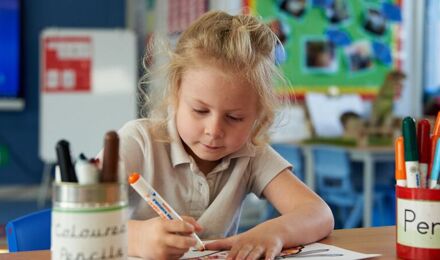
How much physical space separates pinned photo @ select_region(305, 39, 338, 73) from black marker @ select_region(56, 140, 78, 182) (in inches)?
162

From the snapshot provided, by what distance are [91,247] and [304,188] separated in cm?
58

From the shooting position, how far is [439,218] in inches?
30.5

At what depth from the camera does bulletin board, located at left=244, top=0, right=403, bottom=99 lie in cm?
453

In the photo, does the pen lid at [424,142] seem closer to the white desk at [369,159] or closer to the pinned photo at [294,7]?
the white desk at [369,159]

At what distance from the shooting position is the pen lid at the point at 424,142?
2.64 feet

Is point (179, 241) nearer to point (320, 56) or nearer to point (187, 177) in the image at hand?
point (187, 177)

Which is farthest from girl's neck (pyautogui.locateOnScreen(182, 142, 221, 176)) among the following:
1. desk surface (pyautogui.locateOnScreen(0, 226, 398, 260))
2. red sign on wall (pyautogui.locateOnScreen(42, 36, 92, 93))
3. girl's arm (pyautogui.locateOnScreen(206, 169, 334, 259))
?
red sign on wall (pyautogui.locateOnScreen(42, 36, 92, 93))

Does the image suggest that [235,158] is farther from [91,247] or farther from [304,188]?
[91,247]

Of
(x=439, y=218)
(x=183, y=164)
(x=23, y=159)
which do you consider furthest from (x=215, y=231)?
(x=23, y=159)

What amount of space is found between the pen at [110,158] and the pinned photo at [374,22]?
4.44m

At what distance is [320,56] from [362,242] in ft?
12.5

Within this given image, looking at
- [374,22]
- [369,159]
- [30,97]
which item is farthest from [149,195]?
[30,97]

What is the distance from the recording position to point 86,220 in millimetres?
568

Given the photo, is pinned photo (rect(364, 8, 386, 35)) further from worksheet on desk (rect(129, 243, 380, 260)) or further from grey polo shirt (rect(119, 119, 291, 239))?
worksheet on desk (rect(129, 243, 380, 260))
